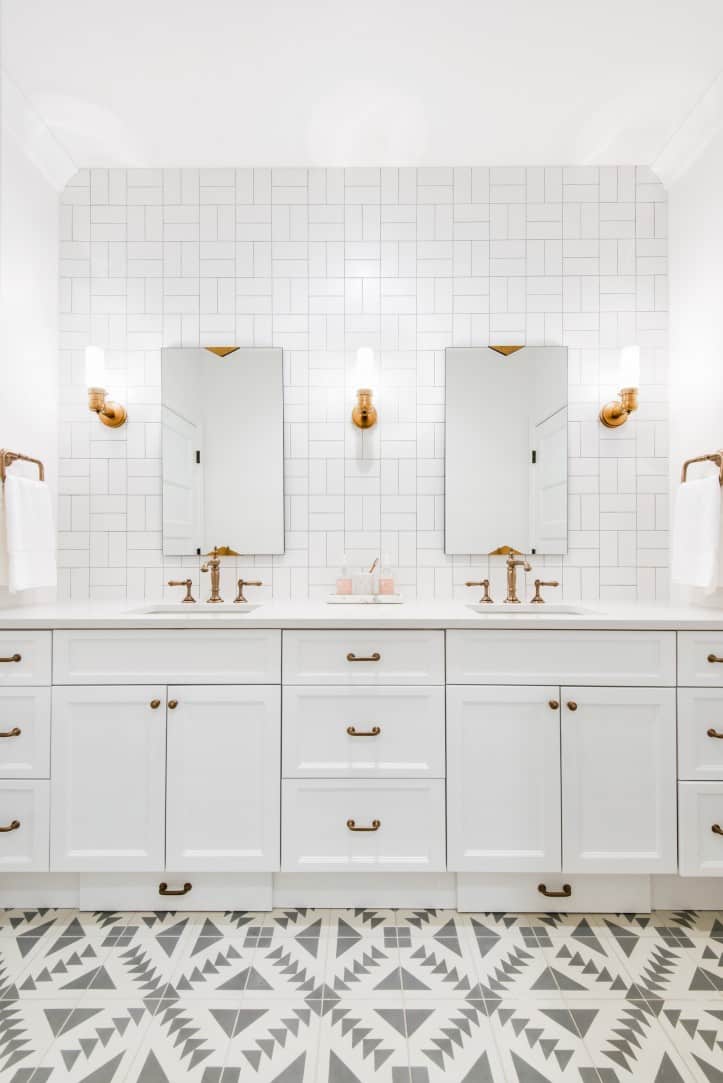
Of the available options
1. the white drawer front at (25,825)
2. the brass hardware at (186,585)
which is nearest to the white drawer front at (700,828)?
the brass hardware at (186,585)

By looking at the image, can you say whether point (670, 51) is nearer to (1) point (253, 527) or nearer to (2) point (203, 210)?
(2) point (203, 210)

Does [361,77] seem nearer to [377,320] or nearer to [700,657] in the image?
[377,320]

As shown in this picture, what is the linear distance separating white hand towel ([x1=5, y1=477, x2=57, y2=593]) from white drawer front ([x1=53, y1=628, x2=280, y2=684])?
306 mm

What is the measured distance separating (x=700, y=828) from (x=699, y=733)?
11.8 inches

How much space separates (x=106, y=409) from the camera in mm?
2422

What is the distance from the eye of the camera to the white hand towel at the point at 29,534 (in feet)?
6.43

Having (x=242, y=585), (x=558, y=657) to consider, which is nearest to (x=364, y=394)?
(x=242, y=585)

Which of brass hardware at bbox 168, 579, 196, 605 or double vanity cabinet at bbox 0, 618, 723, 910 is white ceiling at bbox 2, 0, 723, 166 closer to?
brass hardware at bbox 168, 579, 196, 605

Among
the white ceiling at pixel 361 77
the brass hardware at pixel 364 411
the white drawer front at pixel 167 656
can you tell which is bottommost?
the white drawer front at pixel 167 656

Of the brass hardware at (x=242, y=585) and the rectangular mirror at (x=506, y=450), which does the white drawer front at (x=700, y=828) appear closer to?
the rectangular mirror at (x=506, y=450)

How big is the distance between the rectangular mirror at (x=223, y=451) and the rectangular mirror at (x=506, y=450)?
30.4 inches

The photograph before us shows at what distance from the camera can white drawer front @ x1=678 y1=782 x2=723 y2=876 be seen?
70.9 inches

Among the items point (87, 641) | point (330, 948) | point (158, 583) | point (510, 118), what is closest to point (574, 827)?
point (330, 948)

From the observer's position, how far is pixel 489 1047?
1.37 meters
